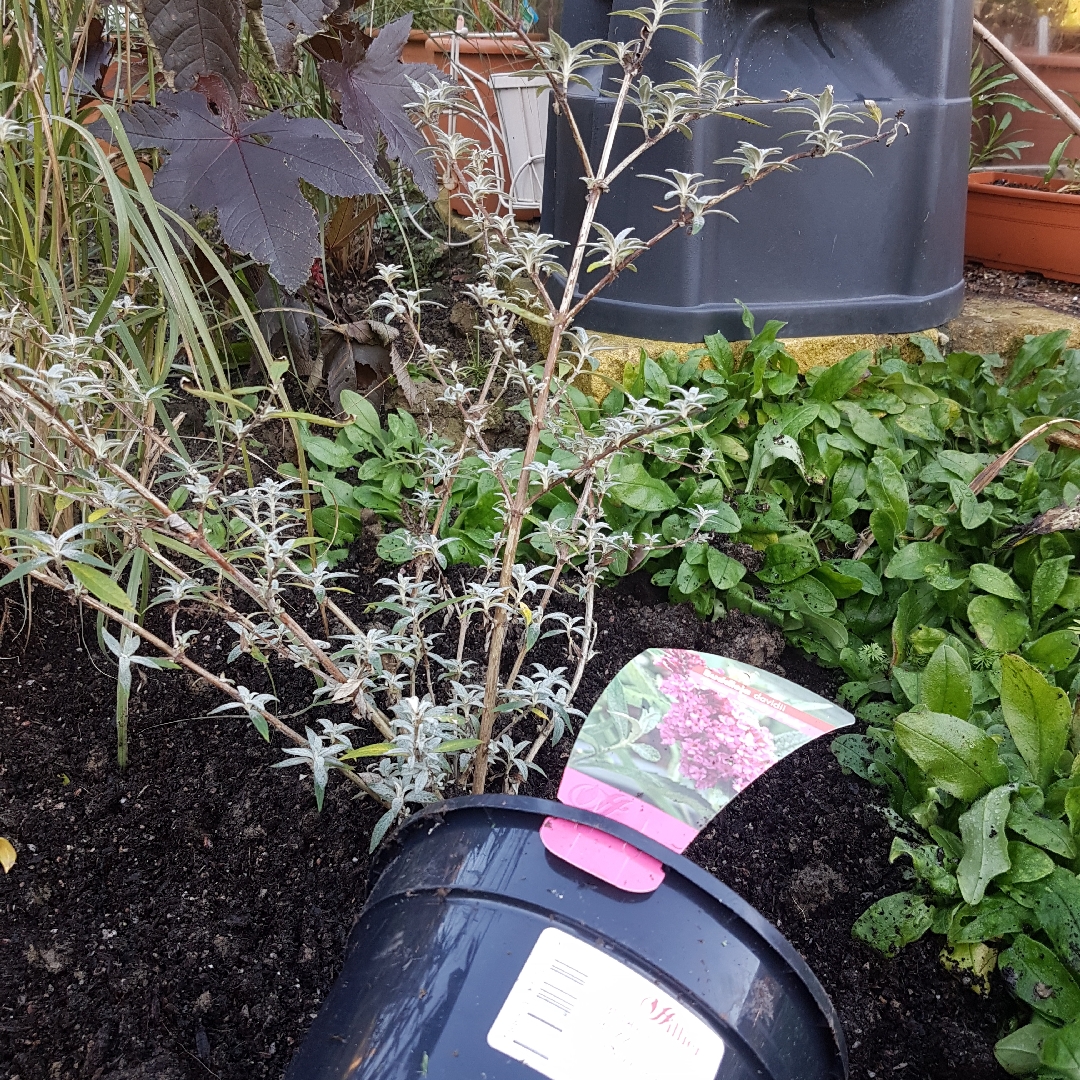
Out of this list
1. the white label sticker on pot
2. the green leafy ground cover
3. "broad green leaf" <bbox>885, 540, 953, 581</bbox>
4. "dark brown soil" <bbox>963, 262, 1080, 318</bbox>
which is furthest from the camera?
"dark brown soil" <bbox>963, 262, 1080, 318</bbox>

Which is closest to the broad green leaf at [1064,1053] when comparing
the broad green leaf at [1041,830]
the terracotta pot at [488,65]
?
the broad green leaf at [1041,830]

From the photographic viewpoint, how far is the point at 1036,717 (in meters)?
1.19

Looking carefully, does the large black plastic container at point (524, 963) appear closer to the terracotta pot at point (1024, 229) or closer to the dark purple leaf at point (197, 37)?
the dark purple leaf at point (197, 37)

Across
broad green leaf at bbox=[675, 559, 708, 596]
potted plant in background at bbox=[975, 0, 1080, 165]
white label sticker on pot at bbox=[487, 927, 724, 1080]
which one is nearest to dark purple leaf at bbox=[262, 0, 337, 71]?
broad green leaf at bbox=[675, 559, 708, 596]

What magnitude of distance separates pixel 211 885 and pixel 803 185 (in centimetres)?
180

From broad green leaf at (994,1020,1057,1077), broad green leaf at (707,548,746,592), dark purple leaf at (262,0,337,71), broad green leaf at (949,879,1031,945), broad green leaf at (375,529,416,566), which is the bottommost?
broad green leaf at (994,1020,1057,1077)

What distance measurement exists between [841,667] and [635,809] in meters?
0.91

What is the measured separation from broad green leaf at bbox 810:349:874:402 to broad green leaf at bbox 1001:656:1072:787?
77cm

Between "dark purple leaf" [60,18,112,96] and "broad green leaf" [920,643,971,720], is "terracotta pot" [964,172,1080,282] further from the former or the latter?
"dark purple leaf" [60,18,112,96]

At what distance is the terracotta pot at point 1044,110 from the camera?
308cm

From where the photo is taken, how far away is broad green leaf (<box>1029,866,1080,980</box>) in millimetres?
1026

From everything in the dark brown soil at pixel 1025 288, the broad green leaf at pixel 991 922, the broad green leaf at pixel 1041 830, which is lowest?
the broad green leaf at pixel 991 922

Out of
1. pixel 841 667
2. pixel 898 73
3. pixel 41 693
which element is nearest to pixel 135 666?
pixel 41 693

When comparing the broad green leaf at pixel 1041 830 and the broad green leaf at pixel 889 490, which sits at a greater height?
the broad green leaf at pixel 889 490
